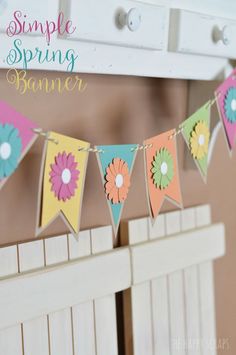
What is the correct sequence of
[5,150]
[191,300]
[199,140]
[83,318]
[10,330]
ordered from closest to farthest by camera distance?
[5,150]
[10,330]
[83,318]
[199,140]
[191,300]

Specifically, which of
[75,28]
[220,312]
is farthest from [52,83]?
[220,312]

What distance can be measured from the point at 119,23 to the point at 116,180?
0.84ft

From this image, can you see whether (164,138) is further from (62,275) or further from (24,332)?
(24,332)

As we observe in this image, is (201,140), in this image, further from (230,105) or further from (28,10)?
(28,10)

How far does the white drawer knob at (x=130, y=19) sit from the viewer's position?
41.6 inches

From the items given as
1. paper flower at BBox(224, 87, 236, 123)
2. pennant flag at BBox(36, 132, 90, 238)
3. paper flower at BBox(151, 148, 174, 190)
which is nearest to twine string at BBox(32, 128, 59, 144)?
pennant flag at BBox(36, 132, 90, 238)

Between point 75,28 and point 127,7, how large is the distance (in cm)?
12

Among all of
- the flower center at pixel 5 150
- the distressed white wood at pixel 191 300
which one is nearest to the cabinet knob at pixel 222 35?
the distressed white wood at pixel 191 300

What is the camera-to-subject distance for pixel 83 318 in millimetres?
1097

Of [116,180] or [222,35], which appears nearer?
[116,180]

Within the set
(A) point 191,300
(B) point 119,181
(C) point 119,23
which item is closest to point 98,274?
(B) point 119,181

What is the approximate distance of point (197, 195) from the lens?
1.39 m

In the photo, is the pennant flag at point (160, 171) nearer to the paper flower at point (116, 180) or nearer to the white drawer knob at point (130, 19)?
the paper flower at point (116, 180)

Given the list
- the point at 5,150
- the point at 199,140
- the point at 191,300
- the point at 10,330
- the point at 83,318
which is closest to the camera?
the point at 5,150
